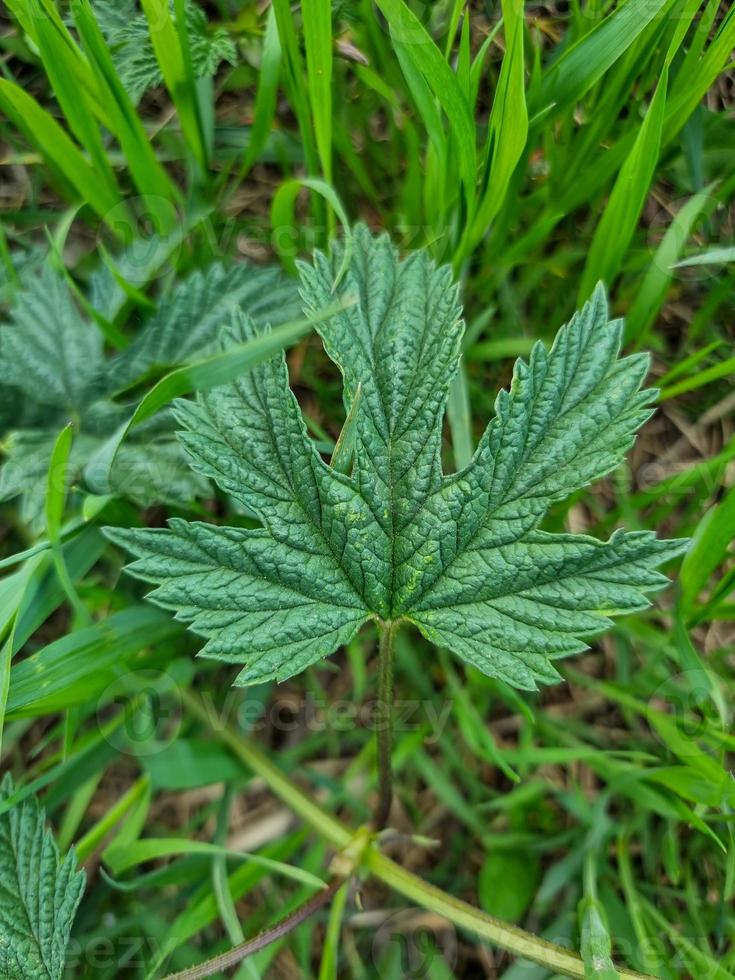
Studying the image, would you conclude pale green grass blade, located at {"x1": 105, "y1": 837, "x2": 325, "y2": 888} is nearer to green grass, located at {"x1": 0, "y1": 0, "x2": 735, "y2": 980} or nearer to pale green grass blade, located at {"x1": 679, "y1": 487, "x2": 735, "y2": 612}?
green grass, located at {"x1": 0, "y1": 0, "x2": 735, "y2": 980}

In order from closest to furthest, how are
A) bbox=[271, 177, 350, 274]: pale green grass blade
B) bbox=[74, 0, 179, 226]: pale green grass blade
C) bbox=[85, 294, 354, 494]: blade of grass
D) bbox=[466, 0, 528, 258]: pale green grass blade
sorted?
bbox=[85, 294, 354, 494]: blade of grass, bbox=[466, 0, 528, 258]: pale green grass blade, bbox=[74, 0, 179, 226]: pale green grass blade, bbox=[271, 177, 350, 274]: pale green grass blade

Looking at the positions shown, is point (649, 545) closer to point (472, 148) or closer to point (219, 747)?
point (472, 148)

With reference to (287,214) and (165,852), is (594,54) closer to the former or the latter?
(287,214)

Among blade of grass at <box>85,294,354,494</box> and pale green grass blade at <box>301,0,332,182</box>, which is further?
pale green grass blade at <box>301,0,332,182</box>

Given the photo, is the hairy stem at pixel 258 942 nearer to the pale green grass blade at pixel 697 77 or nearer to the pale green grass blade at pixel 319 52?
the pale green grass blade at pixel 319 52

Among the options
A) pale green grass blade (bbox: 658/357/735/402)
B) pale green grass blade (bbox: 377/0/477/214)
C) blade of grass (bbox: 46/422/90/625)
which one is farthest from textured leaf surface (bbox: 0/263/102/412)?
pale green grass blade (bbox: 658/357/735/402)

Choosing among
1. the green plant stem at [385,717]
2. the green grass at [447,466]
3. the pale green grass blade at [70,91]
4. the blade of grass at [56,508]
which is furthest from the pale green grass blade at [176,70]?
the green plant stem at [385,717]
